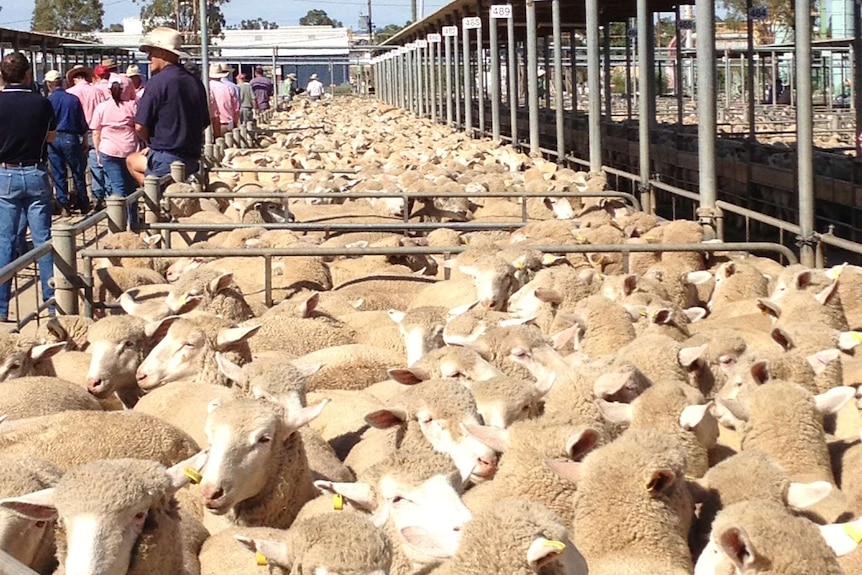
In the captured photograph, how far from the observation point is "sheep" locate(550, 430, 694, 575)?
11.4 feet

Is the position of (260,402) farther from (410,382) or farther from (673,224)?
(673,224)

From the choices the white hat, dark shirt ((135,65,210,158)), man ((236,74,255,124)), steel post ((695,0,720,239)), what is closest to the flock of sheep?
steel post ((695,0,720,239))

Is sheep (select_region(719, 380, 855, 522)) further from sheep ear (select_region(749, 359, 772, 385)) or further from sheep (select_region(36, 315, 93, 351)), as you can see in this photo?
sheep (select_region(36, 315, 93, 351))

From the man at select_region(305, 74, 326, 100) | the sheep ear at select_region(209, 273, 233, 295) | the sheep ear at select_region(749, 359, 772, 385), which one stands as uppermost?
the man at select_region(305, 74, 326, 100)

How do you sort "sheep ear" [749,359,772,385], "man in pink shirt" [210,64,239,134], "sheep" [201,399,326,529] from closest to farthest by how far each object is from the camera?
"sheep" [201,399,326,529]
"sheep ear" [749,359,772,385]
"man in pink shirt" [210,64,239,134]

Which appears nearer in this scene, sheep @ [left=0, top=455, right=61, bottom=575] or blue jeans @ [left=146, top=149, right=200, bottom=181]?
sheep @ [left=0, top=455, right=61, bottom=575]

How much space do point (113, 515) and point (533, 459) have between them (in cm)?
122

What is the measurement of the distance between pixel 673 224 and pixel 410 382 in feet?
→ 13.5

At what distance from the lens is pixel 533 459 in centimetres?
382

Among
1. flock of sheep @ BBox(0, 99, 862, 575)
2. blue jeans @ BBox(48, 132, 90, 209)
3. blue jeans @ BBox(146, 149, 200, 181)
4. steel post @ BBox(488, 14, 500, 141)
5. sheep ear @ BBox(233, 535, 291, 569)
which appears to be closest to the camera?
sheep ear @ BBox(233, 535, 291, 569)

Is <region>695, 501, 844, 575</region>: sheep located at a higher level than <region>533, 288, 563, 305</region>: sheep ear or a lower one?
lower

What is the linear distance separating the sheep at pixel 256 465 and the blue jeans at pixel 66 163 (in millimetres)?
11131

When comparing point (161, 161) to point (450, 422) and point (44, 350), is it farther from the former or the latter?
point (450, 422)

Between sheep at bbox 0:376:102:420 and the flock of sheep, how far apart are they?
1 cm
